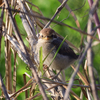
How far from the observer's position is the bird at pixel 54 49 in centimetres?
243

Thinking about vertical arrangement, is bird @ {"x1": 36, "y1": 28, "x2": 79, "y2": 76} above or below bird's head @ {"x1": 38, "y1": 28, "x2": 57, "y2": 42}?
below

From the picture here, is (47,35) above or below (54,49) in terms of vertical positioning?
above

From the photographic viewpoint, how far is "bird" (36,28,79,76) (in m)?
2.43

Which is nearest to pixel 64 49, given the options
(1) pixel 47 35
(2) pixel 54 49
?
(2) pixel 54 49

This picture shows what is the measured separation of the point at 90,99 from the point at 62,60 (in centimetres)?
84

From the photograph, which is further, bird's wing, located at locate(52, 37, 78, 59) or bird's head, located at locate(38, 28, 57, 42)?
bird's wing, located at locate(52, 37, 78, 59)

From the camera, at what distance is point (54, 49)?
242 centimetres

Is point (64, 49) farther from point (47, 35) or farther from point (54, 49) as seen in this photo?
point (47, 35)

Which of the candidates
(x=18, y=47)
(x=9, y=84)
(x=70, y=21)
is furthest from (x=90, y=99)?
(x=70, y=21)

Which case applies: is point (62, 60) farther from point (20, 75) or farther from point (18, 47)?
point (20, 75)

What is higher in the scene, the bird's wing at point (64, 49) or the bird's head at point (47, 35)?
the bird's head at point (47, 35)

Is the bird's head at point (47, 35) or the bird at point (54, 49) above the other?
the bird's head at point (47, 35)

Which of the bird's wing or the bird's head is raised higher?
the bird's head

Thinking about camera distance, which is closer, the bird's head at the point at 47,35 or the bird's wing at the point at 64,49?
the bird's head at the point at 47,35
